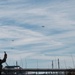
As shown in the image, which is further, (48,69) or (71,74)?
(48,69)

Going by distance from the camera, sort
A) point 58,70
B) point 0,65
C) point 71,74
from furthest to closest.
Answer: point 58,70 → point 71,74 → point 0,65

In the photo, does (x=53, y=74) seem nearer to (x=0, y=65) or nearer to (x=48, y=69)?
(x=48, y=69)

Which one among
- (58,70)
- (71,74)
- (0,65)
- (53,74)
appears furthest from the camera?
(53,74)

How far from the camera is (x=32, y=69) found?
441ft

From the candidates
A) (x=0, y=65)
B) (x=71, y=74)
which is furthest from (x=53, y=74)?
(x=0, y=65)

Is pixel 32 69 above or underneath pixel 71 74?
above

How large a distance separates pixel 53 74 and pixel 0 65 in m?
121

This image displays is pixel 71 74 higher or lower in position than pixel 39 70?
lower

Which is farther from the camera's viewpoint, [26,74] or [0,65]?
[26,74]

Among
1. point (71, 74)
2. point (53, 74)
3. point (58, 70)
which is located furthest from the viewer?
point (53, 74)

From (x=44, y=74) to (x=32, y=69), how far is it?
18.8m

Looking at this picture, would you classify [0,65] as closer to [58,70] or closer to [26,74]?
[58,70]

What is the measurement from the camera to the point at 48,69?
137750 mm

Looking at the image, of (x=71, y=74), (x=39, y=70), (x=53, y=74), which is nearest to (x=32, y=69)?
(x=39, y=70)
